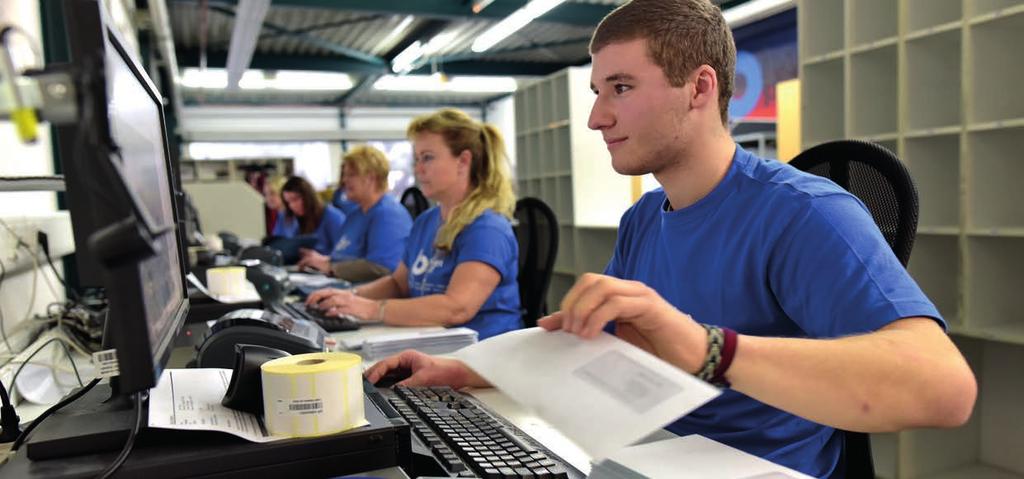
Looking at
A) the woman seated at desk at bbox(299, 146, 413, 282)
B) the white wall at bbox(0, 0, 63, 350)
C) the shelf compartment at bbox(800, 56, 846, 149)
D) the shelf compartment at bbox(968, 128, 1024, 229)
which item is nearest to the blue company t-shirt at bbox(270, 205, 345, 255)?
the woman seated at desk at bbox(299, 146, 413, 282)

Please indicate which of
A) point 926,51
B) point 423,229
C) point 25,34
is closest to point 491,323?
point 423,229

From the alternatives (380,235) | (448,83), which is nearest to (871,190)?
(380,235)

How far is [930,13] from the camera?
8.35 ft

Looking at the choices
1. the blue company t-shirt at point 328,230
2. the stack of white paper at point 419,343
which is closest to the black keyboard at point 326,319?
the stack of white paper at point 419,343

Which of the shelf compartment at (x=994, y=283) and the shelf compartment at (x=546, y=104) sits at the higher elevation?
the shelf compartment at (x=546, y=104)

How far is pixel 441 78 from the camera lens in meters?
8.59

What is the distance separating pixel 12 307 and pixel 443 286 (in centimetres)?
109

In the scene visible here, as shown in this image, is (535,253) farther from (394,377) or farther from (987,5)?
(987,5)

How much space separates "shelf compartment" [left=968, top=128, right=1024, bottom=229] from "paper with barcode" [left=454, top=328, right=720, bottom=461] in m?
2.23

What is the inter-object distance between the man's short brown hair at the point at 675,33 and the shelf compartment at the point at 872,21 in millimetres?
1957

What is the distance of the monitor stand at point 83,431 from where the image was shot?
0.68 m

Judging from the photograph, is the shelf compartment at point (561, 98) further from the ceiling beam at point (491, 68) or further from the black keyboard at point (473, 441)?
the black keyboard at point (473, 441)

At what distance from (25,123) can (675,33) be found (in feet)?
2.96

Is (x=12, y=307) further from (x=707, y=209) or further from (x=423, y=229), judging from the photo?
(x=707, y=209)
